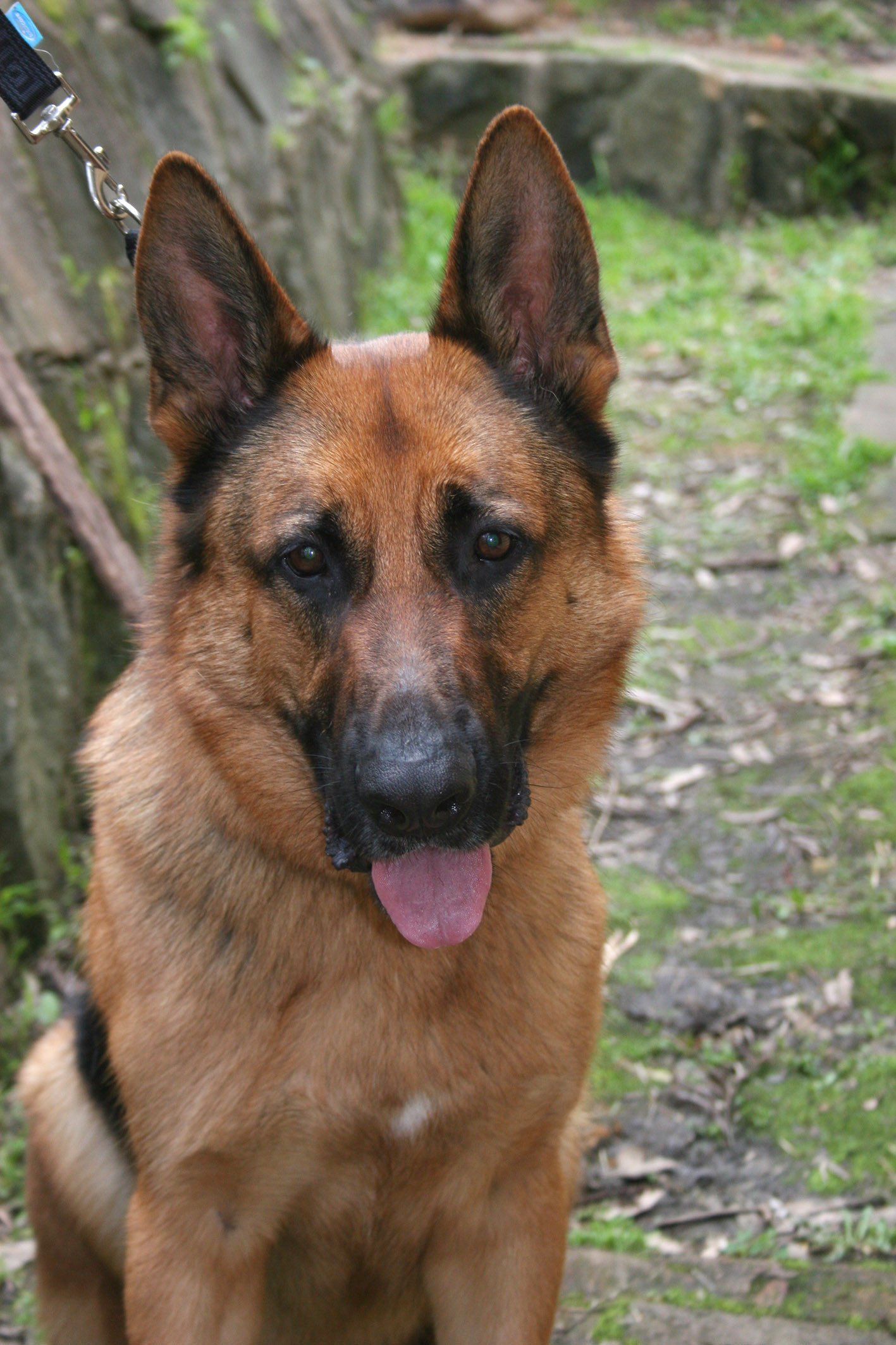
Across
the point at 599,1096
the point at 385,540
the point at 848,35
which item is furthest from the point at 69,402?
the point at 848,35

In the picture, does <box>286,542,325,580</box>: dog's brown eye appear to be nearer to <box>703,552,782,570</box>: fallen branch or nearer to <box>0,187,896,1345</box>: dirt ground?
<box>0,187,896,1345</box>: dirt ground

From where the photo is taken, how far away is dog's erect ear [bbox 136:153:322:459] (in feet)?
7.55

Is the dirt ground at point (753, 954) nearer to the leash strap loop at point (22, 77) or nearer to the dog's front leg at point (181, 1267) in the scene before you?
the dog's front leg at point (181, 1267)

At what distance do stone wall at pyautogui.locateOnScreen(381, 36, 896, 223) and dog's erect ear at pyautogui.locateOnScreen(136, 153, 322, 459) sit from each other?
9.56 meters

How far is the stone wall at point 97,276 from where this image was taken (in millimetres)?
3791

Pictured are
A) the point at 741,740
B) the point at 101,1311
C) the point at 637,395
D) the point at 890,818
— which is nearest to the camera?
the point at 101,1311

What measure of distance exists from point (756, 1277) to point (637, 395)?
6.29m

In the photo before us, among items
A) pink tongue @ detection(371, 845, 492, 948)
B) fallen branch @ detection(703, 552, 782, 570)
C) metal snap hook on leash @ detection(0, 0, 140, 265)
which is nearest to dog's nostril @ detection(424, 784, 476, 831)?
pink tongue @ detection(371, 845, 492, 948)

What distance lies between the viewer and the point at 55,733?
13.0ft

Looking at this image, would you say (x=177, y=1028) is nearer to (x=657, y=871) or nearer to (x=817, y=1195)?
(x=817, y=1195)

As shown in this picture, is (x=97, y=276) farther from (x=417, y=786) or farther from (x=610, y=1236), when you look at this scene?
(x=610, y=1236)

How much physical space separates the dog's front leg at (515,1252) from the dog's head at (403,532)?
604mm

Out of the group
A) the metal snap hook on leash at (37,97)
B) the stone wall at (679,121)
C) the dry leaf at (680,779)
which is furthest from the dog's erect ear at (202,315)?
the stone wall at (679,121)

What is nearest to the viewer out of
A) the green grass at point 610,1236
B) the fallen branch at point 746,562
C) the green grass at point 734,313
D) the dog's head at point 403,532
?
the dog's head at point 403,532
